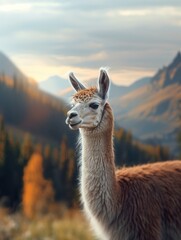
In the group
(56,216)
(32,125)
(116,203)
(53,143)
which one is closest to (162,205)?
(116,203)

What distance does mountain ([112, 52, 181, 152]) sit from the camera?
102m

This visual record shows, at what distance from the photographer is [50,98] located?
94.4 m

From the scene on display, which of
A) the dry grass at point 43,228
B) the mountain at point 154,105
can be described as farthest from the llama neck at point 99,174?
the mountain at point 154,105

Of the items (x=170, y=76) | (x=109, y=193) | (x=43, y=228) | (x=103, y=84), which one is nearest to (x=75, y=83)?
(x=103, y=84)

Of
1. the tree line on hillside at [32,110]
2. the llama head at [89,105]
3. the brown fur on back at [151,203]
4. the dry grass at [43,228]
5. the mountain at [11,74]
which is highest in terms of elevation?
the mountain at [11,74]

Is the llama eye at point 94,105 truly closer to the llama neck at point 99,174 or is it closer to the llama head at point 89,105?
the llama head at point 89,105

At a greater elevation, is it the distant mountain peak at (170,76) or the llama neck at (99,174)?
the distant mountain peak at (170,76)

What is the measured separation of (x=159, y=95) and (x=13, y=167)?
76.8m

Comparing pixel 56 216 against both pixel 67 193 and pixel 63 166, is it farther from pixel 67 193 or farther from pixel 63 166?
pixel 63 166

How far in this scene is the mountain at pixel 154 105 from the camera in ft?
334

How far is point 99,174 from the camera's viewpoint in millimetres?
8727

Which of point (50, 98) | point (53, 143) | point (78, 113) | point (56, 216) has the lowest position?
point (56, 216)

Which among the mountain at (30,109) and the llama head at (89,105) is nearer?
the llama head at (89,105)

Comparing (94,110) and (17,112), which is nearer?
(94,110)
